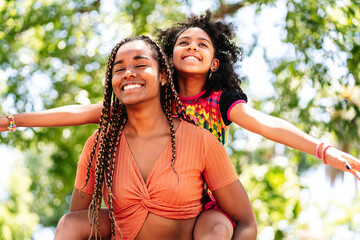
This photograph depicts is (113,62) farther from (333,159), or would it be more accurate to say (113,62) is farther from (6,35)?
(6,35)

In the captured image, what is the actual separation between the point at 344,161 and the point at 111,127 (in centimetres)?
118

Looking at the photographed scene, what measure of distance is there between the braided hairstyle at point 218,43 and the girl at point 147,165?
0.68m

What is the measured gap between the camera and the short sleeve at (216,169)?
2492mm

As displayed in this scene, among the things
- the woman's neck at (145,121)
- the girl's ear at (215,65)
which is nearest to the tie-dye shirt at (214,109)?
the girl's ear at (215,65)

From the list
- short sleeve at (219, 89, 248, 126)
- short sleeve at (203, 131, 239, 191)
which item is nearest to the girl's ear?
short sleeve at (219, 89, 248, 126)

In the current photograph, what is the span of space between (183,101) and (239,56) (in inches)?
32.0

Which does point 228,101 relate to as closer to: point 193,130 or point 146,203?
point 193,130

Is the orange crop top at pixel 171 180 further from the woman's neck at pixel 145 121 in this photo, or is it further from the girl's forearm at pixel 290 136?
the girl's forearm at pixel 290 136

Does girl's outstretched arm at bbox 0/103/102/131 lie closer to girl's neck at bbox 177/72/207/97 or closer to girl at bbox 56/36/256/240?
girl at bbox 56/36/256/240

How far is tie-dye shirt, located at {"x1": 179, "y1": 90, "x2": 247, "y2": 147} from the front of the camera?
293cm

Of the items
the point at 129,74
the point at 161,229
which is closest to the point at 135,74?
the point at 129,74

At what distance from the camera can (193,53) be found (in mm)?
3080

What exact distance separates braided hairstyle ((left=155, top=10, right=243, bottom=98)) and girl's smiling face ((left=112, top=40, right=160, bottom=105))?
0.75 m

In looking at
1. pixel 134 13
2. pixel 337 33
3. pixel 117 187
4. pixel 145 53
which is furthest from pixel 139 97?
pixel 134 13
